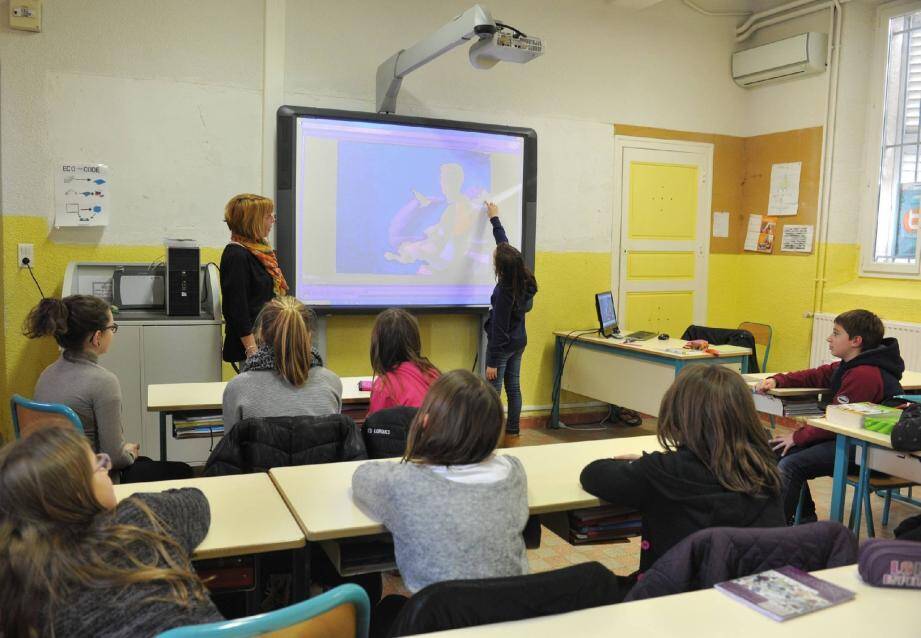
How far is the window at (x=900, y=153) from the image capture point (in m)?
5.64

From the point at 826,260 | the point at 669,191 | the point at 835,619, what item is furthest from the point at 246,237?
the point at 826,260

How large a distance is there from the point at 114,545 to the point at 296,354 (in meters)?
1.34

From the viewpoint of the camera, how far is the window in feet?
18.5

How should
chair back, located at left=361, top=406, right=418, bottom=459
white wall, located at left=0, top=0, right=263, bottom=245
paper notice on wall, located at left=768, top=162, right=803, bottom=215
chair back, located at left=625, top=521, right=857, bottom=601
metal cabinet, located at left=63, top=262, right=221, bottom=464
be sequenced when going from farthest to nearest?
paper notice on wall, located at left=768, top=162, right=803, bottom=215, white wall, located at left=0, top=0, right=263, bottom=245, metal cabinet, located at left=63, top=262, right=221, bottom=464, chair back, located at left=361, top=406, right=418, bottom=459, chair back, located at left=625, top=521, right=857, bottom=601

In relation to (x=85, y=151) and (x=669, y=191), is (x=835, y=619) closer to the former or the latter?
(x=85, y=151)

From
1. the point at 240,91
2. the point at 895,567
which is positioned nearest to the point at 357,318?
the point at 240,91

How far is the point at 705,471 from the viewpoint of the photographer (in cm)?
199

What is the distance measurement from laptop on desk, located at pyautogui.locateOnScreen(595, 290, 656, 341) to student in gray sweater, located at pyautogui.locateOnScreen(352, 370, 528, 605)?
3926 millimetres

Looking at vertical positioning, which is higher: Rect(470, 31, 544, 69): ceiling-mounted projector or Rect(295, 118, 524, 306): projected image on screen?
Rect(470, 31, 544, 69): ceiling-mounted projector

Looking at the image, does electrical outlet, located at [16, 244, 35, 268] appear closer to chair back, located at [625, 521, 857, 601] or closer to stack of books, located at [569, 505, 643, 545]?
stack of books, located at [569, 505, 643, 545]

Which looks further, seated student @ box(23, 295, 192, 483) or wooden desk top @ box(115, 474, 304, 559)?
seated student @ box(23, 295, 192, 483)

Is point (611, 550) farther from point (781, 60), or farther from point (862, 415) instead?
point (781, 60)

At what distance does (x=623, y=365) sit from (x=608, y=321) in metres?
0.45

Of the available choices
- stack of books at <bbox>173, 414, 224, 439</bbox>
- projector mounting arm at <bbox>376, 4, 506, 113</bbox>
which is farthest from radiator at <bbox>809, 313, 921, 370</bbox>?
stack of books at <bbox>173, 414, 224, 439</bbox>
